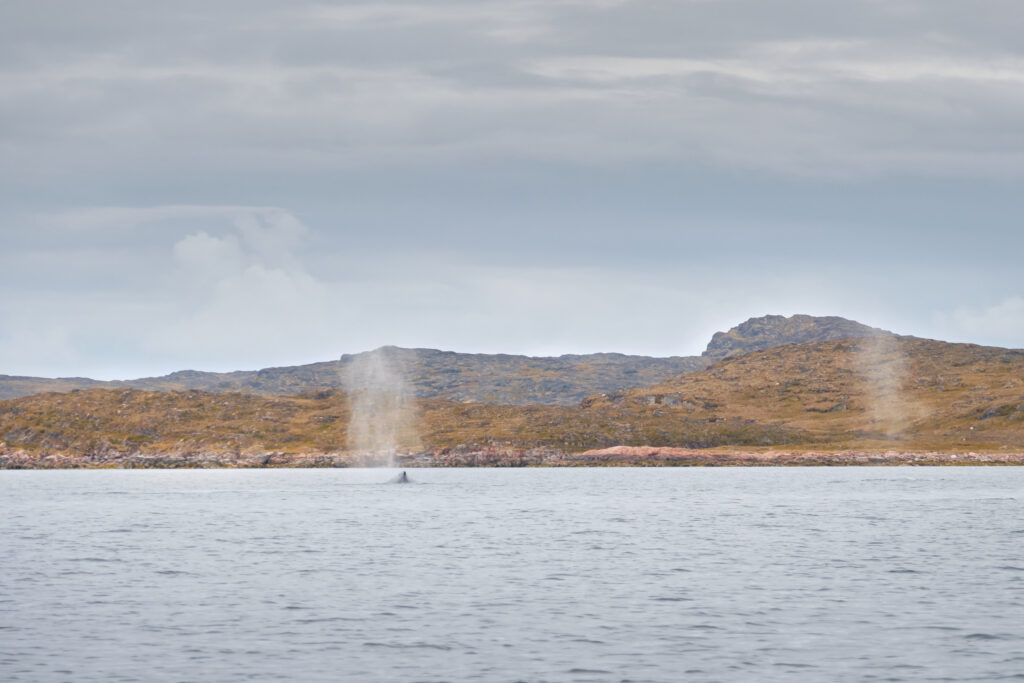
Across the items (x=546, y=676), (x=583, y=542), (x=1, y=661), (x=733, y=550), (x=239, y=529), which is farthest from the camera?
(x=239, y=529)

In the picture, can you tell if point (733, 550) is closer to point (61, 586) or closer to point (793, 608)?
point (793, 608)

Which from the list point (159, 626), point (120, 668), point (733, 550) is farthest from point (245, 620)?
point (733, 550)

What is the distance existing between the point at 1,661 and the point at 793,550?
54955 mm

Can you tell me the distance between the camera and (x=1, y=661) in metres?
39.2

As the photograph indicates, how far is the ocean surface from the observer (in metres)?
38.5

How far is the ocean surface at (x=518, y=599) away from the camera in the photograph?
38469mm

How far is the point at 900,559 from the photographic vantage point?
7206 centimetres

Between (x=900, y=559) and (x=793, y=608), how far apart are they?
24.5m

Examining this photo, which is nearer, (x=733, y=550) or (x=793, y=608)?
(x=793, y=608)

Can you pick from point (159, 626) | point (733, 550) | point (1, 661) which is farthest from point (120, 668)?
point (733, 550)

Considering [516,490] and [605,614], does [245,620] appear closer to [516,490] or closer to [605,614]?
[605,614]

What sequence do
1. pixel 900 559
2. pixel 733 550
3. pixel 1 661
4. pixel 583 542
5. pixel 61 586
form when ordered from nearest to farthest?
1. pixel 1 661
2. pixel 61 586
3. pixel 900 559
4. pixel 733 550
5. pixel 583 542

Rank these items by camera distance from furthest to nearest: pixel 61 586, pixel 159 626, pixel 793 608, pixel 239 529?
pixel 239 529
pixel 61 586
pixel 793 608
pixel 159 626

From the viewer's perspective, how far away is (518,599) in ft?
181
